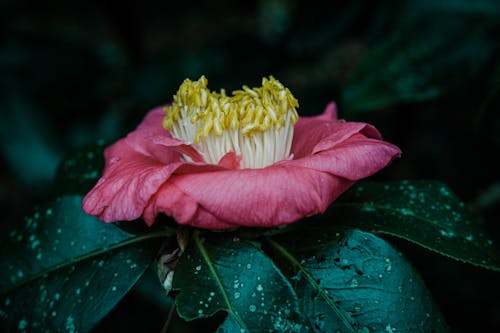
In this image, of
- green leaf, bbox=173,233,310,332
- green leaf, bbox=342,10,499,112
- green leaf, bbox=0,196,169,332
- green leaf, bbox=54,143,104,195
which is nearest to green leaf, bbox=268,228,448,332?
green leaf, bbox=173,233,310,332

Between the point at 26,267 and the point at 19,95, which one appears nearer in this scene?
the point at 26,267

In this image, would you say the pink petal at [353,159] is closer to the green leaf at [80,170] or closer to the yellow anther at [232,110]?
the yellow anther at [232,110]

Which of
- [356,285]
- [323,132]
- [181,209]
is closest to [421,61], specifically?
[323,132]

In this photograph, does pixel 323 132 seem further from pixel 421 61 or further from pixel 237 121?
pixel 421 61

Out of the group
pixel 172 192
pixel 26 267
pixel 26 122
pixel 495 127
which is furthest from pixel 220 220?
pixel 26 122

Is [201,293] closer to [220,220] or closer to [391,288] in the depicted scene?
[220,220]

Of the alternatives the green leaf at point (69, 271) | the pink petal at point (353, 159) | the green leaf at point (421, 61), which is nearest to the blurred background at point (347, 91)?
the green leaf at point (421, 61)
